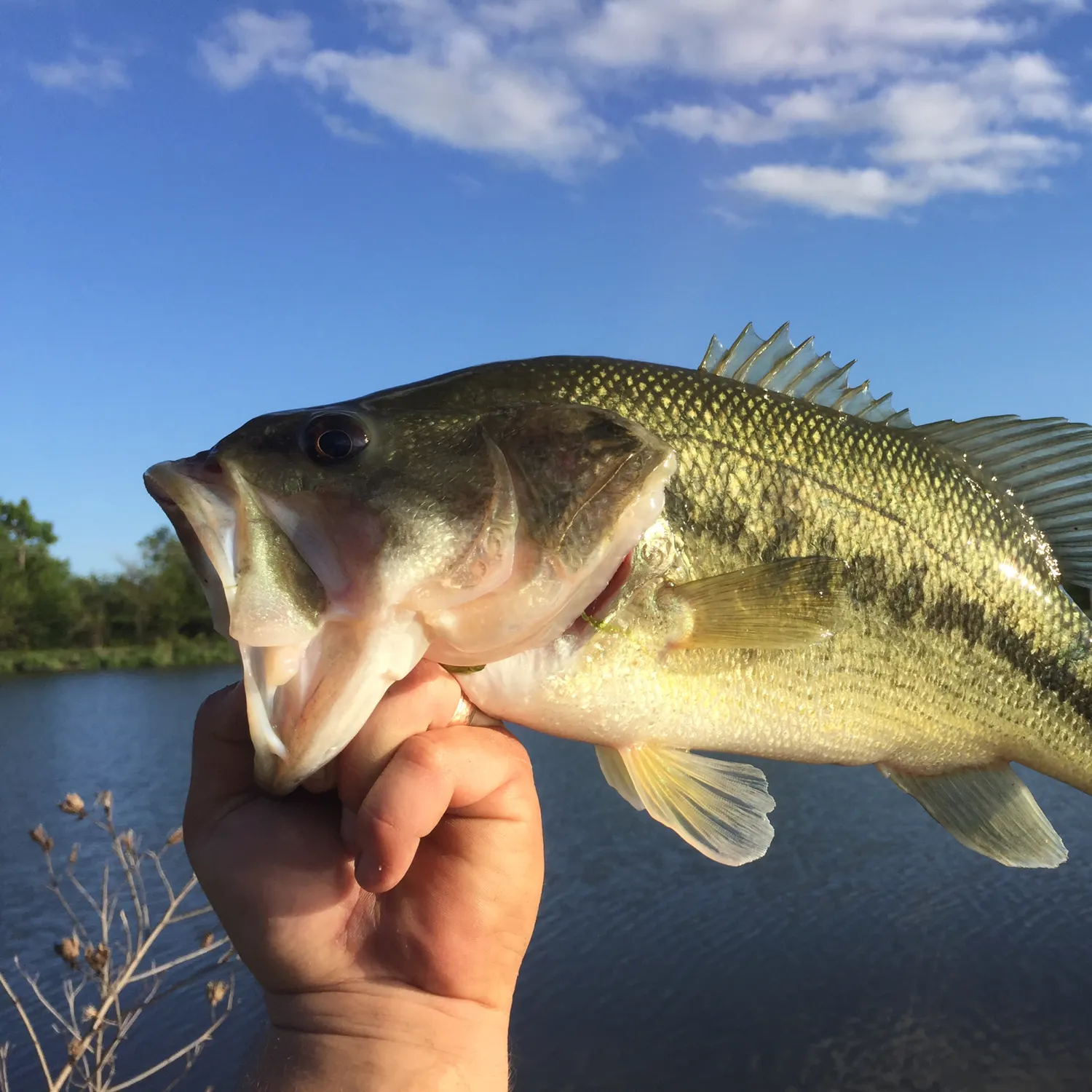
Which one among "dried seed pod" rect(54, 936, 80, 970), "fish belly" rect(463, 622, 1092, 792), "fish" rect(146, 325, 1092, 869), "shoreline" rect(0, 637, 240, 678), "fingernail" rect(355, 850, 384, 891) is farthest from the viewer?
"shoreline" rect(0, 637, 240, 678)

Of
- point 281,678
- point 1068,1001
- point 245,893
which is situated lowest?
point 1068,1001

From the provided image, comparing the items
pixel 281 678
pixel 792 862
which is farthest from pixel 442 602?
pixel 792 862

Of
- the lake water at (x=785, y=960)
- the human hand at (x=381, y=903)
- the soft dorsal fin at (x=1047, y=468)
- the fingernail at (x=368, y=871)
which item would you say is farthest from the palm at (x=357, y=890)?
the lake water at (x=785, y=960)

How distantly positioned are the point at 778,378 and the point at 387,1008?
6.20ft

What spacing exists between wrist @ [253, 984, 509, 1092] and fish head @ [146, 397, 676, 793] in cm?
56

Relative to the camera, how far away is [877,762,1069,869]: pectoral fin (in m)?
2.49

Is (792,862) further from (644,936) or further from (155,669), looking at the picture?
(155,669)

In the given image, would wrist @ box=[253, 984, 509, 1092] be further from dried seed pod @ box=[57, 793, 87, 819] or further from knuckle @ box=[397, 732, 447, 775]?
dried seed pod @ box=[57, 793, 87, 819]

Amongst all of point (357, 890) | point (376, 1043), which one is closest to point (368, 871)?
point (357, 890)

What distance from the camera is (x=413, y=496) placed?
1784 millimetres

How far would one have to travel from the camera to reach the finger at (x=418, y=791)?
1.52 metres

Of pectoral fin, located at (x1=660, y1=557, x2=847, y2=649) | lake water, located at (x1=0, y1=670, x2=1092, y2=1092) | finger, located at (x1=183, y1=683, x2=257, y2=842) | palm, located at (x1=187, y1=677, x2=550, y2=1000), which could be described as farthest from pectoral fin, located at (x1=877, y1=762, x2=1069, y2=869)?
lake water, located at (x1=0, y1=670, x2=1092, y2=1092)

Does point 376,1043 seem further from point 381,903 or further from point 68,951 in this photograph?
point 68,951

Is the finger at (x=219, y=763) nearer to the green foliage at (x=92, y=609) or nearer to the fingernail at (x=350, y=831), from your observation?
the fingernail at (x=350, y=831)
